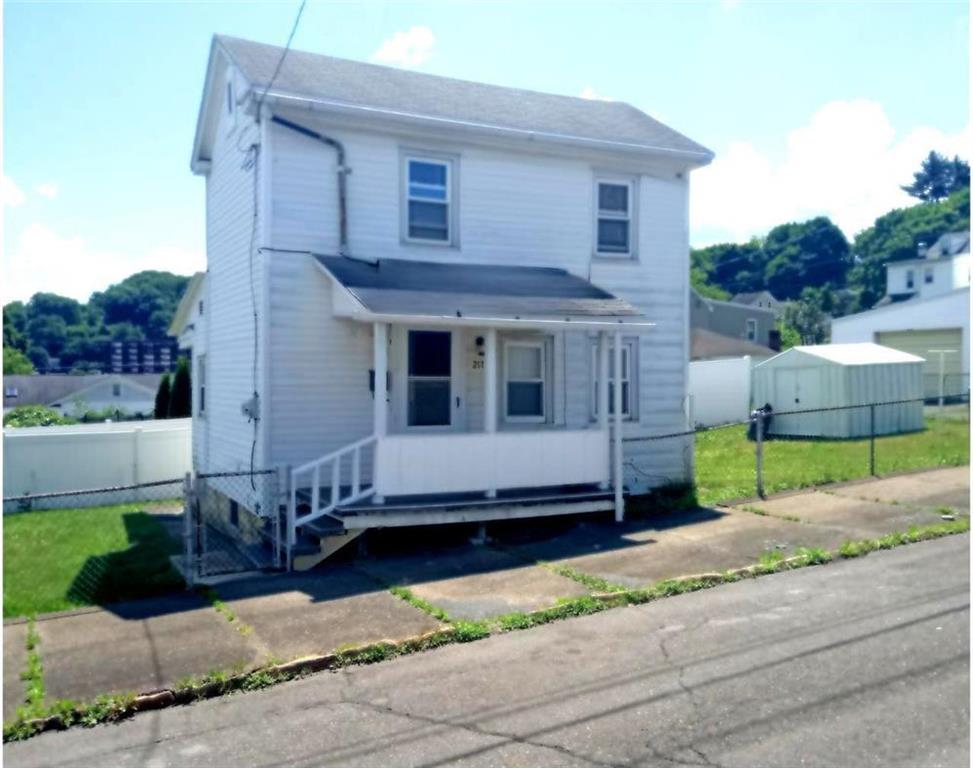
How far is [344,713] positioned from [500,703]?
108 cm

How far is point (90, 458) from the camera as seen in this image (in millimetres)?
18266

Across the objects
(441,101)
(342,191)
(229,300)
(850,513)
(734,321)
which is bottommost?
(850,513)

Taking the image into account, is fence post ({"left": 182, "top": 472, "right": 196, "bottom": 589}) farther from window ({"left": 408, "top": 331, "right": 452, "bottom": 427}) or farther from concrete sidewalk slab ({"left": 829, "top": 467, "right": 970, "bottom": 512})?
concrete sidewalk slab ({"left": 829, "top": 467, "right": 970, "bottom": 512})

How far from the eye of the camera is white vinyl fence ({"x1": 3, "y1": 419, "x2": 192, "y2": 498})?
1778 cm

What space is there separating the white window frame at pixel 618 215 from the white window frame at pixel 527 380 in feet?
6.20

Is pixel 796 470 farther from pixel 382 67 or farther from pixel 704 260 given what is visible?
pixel 704 260

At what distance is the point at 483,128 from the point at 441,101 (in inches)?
46.5

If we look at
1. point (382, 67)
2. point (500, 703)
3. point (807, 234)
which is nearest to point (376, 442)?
point (500, 703)

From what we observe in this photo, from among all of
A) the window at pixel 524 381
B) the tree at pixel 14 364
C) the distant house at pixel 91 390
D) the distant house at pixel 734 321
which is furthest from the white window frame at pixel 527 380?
the tree at pixel 14 364

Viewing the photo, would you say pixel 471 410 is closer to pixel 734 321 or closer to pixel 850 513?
pixel 850 513

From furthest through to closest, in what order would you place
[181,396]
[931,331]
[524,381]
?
[931,331] < [181,396] < [524,381]

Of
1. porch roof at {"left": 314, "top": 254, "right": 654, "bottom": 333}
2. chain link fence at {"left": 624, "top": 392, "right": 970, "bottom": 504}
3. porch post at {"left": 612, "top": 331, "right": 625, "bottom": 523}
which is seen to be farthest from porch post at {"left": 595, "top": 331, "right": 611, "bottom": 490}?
chain link fence at {"left": 624, "top": 392, "right": 970, "bottom": 504}

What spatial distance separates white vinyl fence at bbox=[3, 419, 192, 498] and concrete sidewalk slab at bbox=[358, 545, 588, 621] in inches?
392

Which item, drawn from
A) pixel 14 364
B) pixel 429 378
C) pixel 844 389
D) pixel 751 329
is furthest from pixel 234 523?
pixel 14 364
